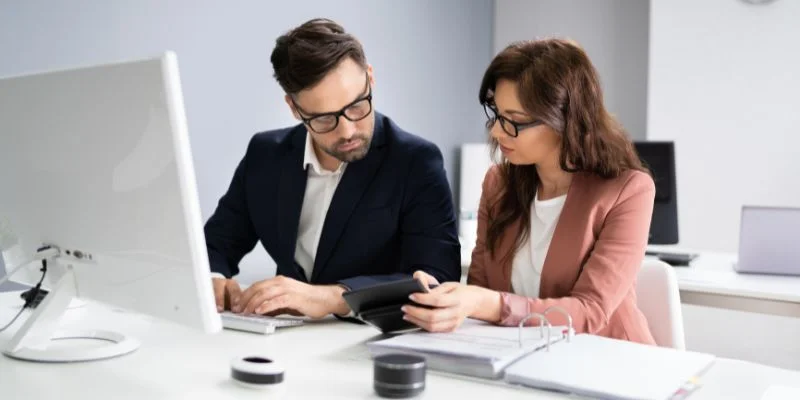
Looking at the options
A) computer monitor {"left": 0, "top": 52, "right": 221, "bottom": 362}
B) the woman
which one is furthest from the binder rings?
computer monitor {"left": 0, "top": 52, "right": 221, "bottom": 362}

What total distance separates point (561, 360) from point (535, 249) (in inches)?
25.8

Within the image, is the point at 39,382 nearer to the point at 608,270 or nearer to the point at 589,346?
the point at 589,346

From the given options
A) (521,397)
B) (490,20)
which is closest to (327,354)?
(521,397)

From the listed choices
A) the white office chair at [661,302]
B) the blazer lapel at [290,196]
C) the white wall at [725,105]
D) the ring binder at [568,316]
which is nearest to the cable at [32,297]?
the blazer lapel at [290,196]

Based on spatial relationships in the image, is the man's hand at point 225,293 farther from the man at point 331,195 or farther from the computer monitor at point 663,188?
the computer monitor at point 663,188

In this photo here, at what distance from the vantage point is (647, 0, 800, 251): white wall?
420 cm

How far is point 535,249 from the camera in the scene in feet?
6.38

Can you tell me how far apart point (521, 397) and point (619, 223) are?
69cm

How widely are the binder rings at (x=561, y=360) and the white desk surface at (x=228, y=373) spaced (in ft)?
0.08

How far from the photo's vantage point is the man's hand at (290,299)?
1686 millimetres

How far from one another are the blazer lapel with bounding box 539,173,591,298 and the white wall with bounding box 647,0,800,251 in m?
2.82

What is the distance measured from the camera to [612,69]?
498cm

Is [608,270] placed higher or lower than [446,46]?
lower

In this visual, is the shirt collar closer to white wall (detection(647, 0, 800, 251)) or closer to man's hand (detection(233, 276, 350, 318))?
man's hand (detection(233, 276, 350, 318))
